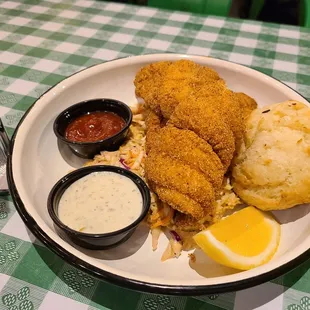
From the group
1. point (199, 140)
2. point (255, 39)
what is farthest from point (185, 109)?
point (255, 39)

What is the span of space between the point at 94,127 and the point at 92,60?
3.99 ft

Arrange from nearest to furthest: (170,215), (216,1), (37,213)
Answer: (37,213) → (170,215) → (216,1)

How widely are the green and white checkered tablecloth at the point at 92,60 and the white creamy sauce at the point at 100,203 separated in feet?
0.71

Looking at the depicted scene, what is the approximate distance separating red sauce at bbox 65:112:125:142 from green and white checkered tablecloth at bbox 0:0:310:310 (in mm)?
526

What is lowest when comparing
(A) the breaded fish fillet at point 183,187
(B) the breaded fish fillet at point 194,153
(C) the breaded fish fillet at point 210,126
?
(A) the breaded fish fillet at point 183,187

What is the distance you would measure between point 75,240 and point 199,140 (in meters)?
0.81

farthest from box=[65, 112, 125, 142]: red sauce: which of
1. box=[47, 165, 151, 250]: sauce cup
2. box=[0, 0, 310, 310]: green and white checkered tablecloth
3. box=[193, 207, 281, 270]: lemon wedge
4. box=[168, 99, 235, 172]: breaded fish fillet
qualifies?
box=[193, 207, 281, 270]: lemon wedge

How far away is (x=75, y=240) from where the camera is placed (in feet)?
5.86

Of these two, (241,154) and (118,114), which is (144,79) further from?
(241,154)

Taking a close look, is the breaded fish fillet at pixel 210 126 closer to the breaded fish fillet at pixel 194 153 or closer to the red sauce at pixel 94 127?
the breaded fish fillet at pixel 194 153

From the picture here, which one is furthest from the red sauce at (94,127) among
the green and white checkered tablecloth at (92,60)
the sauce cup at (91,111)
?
the green and white checkered tablecloth at (92,60)

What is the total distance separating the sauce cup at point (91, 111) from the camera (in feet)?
7.78

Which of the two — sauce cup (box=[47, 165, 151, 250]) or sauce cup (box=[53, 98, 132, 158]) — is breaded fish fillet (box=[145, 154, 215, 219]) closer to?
sauce cup (box=[47, 165, 151, 250])

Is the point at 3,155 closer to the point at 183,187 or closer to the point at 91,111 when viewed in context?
the point at 91,111
